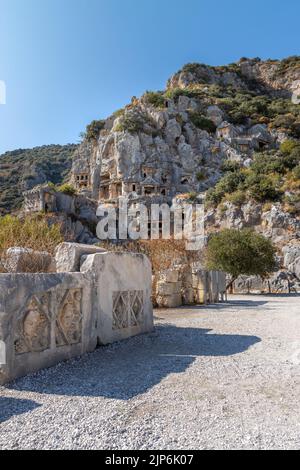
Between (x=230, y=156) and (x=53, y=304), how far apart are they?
184ft

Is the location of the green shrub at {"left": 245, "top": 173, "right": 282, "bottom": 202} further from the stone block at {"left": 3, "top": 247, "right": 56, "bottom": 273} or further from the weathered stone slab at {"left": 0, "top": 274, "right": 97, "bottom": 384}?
the weathered stone slab at {"left": 0, "top": 274, "right": 97, "bottom": 384}

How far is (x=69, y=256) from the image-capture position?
755cm

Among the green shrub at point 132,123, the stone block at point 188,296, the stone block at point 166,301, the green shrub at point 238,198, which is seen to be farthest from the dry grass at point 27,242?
the green shrub at point 132,123

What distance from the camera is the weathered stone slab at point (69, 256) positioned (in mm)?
7437

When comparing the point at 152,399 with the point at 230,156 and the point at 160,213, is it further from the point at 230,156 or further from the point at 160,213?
the point at 230,156

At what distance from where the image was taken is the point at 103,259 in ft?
24.2

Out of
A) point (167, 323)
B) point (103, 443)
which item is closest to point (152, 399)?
point (103, 443)

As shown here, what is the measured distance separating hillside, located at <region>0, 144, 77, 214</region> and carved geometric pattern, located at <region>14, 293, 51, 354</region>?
6276 cm

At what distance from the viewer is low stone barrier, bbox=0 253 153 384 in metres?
5.00

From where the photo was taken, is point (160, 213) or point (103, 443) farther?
point (160, 213)

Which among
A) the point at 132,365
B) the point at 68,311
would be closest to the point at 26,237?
the point at 68,311

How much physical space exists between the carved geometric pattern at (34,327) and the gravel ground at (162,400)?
0.40 metres

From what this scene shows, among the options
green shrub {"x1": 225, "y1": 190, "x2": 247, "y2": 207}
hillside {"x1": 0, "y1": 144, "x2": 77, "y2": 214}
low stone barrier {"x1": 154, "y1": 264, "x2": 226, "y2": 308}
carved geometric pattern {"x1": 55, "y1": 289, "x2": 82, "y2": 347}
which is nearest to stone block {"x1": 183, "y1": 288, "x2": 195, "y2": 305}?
low stone barrier {"x1": 154, "y1": 264, "x2": 226, "y2": 308}

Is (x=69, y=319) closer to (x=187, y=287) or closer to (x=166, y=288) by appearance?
(x=166, y=288)
